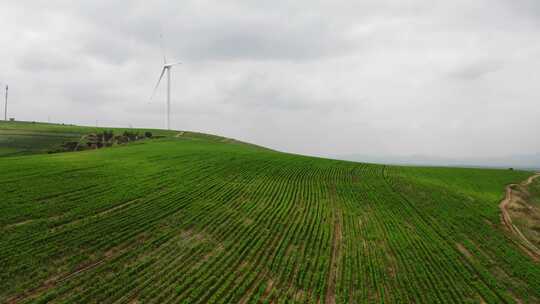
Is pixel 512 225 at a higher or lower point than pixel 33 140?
lower

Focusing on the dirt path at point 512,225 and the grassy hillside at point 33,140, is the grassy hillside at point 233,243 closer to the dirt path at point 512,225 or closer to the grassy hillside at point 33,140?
the dirt path at point 512,225

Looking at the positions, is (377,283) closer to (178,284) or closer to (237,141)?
(178,284)

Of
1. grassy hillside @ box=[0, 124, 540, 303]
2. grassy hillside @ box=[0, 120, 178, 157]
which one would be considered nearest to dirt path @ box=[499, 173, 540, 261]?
grassy hillside @ box=[0, 124, 540, 303]

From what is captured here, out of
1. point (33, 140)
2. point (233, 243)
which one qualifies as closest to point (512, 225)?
point (233, 243)

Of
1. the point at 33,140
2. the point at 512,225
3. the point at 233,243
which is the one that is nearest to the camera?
the point at 233,243

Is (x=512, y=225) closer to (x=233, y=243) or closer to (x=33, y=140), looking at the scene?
(x=233, y=243)

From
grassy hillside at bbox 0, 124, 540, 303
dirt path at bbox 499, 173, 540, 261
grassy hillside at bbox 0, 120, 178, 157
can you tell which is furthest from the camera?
grassy hillside at bbox 0, 120, 178, 157

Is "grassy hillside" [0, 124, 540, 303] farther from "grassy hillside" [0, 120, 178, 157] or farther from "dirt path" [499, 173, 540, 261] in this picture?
"grassy hillside" [0, 120, 178, 157]

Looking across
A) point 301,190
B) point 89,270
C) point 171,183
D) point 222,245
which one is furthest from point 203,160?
point 89,270

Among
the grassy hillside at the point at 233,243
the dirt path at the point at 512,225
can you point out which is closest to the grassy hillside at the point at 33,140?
the grassy hillside at the point at 233,243
